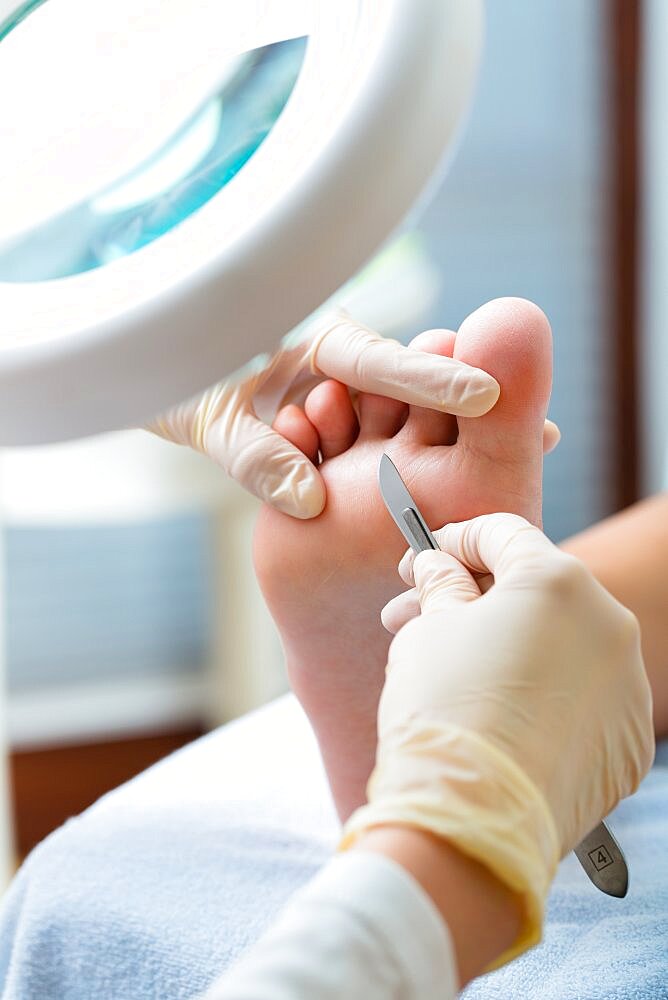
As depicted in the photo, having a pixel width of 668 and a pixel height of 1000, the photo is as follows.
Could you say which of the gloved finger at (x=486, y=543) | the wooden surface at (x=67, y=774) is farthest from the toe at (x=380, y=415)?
the wooden surface at (x=67, y=774)

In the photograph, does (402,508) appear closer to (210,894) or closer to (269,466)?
(269,466)

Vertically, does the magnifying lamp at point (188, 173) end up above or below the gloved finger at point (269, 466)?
above

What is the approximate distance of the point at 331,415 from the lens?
2.38 ft

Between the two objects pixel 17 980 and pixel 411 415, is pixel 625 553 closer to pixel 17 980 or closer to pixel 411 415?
pixel 411 415

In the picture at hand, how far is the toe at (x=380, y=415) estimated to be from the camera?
2.39 ft

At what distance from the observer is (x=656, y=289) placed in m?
2.40

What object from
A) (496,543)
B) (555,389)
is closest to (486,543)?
(496,543)

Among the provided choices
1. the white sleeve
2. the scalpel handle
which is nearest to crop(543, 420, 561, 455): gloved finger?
the scalpel handle

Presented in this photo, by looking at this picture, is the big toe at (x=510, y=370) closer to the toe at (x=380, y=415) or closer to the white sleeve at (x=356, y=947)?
the toe at (x=380, y=415)

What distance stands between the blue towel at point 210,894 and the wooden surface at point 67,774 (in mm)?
1195

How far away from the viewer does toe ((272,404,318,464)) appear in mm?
726

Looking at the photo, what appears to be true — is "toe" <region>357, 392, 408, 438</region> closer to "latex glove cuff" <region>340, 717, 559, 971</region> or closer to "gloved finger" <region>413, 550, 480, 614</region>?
"gloved finger" <region>413, 550, 480, 614</region>

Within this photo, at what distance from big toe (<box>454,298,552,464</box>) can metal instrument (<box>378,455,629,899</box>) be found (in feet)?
0.19

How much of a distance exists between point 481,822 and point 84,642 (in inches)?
70.0
